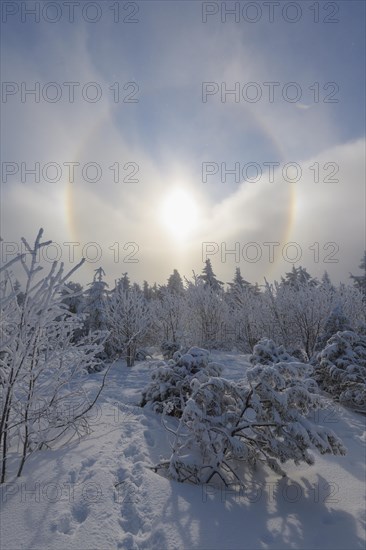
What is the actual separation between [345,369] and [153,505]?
29.5 ft

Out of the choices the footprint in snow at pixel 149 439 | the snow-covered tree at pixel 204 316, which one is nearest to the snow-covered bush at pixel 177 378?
the footprint in snow at pixel 149 439

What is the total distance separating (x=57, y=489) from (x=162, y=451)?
2.15 m

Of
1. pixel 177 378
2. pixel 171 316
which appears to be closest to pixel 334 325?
pixel 177 378

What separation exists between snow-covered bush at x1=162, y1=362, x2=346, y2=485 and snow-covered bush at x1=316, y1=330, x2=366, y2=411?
5791 mm

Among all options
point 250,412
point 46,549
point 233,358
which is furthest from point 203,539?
point 233,358

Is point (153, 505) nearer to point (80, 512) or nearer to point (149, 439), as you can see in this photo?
point (80, 512)

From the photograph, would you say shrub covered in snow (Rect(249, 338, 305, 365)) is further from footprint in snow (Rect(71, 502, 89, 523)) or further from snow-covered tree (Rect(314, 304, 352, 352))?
footprint in snow (Rect(71, 502, 89, 523))

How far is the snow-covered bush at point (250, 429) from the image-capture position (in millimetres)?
4891

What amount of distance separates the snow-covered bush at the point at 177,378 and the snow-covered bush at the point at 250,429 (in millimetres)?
1913

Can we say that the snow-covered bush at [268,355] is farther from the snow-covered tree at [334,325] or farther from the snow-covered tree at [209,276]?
the snow-covered tree at [209,276]

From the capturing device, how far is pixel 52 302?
3379mm

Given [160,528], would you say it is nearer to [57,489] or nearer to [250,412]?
[57,489]

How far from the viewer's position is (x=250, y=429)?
5.30m

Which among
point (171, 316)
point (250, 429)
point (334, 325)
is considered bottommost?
point (250, 429)
